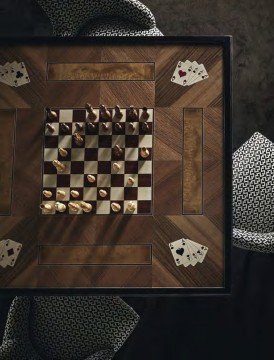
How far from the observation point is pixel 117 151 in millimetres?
1914

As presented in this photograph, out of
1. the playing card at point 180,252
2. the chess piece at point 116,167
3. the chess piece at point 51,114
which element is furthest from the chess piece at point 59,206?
the playing card at point 180,252

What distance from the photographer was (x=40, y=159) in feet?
6.45

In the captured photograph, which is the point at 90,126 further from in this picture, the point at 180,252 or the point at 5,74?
the point at 180,252

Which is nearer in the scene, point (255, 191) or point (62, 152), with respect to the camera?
point (62, 152)

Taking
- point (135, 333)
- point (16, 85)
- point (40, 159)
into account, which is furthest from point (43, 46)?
point (135, 333)

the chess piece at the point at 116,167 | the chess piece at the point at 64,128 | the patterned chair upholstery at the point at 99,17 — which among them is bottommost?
the chess piece at the point at 116,167

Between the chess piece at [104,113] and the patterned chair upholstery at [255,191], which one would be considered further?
the patterned chair upholstery at [255,191]

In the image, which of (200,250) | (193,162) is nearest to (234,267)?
(200,250)

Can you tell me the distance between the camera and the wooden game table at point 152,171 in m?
1.89

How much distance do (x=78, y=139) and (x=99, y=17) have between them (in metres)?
0.78

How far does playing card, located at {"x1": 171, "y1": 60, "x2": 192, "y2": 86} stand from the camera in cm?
198

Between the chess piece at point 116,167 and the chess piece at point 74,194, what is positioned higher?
the chess piece at point 116,167

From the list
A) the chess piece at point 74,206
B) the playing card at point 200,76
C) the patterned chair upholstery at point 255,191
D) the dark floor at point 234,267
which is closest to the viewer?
the chess piece at point 74,206

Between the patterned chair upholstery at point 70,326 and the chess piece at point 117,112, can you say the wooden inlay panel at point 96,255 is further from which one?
the chess piece at point 117,112
